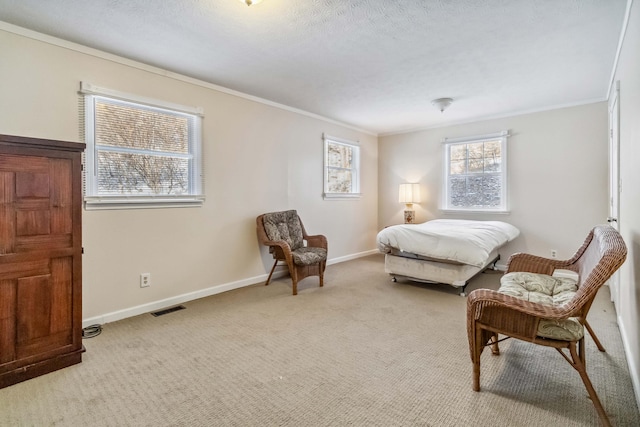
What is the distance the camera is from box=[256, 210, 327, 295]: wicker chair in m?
3.66

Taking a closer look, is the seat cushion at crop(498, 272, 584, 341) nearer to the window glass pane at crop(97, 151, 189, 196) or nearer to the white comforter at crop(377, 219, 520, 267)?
the white comforter at crop(377, 219, 520, 267)

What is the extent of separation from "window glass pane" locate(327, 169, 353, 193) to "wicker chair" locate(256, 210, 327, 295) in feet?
3.89

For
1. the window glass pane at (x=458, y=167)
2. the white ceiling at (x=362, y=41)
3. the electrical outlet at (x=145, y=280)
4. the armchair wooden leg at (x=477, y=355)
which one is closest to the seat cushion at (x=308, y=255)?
the electrical outlet at (x=145, y=280)

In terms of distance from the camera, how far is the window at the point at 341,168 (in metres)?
5.21

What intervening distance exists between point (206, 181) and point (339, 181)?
2.50 m

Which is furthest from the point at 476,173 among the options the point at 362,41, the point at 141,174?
the point at 141,174

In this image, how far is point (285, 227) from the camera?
13.7 feet

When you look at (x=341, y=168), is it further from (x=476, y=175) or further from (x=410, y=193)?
(x=476, y=175)

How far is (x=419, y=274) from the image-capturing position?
3.81 m

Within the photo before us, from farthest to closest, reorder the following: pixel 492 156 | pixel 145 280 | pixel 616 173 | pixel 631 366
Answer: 1. pixel 492 156
2. pixel 145 280
3. pixel 616 173
4. pixel 631 366

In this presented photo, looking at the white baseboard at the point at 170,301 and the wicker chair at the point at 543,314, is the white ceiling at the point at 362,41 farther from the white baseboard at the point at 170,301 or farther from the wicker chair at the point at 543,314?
the white baseboard at the point at 170,301

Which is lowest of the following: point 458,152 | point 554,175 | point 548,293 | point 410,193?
point 548,293

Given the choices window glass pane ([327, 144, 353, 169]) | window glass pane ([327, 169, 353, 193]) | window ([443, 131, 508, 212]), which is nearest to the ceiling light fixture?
window ([443, 131, 508, 212])

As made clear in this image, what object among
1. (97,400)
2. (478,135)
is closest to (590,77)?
(478,135)
